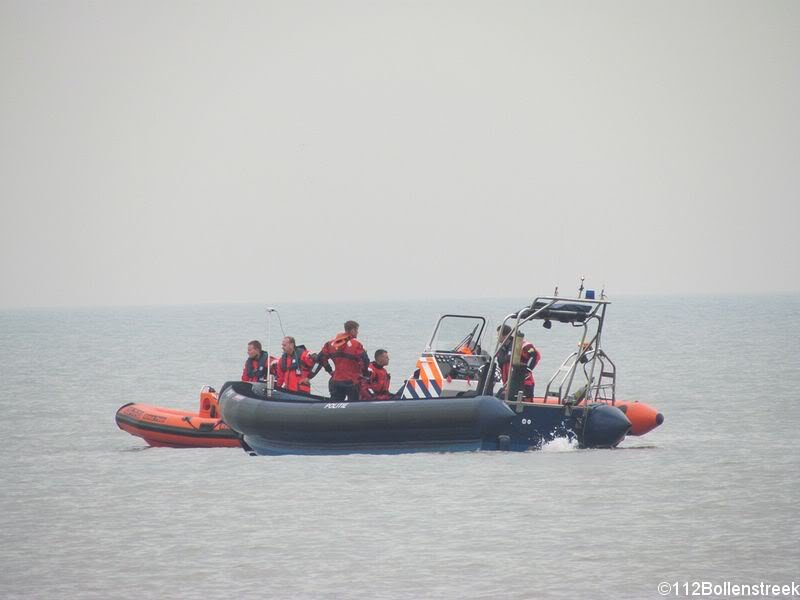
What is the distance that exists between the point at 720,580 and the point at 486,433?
5747 mm

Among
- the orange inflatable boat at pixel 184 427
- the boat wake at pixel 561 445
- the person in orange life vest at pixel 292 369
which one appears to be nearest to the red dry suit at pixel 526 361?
the boat wake at pixel 561 445

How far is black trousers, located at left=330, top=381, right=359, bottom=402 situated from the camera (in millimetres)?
19766

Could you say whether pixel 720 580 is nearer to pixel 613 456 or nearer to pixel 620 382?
pixel 613 456

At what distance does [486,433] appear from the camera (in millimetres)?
18359

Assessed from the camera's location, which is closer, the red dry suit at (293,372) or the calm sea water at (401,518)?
the calm sea water at (401,518)

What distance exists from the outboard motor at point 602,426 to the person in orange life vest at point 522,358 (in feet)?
2.96

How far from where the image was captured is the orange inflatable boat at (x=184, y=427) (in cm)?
2111

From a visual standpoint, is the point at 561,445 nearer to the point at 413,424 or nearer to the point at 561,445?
the point at 561,445

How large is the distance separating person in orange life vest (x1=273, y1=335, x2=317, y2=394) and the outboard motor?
388cm

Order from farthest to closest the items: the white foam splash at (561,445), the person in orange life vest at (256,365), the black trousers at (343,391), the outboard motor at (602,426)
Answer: the person in orange life vest at (256,365), the black trousers at (343,391), the white foam splash at (561,445), the outboard motor at (602,426)

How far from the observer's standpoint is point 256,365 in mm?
21172

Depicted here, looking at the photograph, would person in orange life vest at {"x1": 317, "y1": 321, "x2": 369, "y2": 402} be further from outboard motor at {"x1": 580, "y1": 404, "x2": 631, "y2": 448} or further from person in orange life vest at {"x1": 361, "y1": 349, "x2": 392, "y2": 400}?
outboard motor at {"x1": 580, "y1": 404, "x2": 631, "y2": 448}

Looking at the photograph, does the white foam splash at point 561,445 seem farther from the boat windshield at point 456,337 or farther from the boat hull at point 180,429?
the boat hull at point 180,429

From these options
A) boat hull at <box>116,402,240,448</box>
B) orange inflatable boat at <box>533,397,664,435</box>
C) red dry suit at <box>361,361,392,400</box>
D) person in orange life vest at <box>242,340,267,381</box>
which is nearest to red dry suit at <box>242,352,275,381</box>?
person in orange life vest at <box>242,340,267,381</box>
